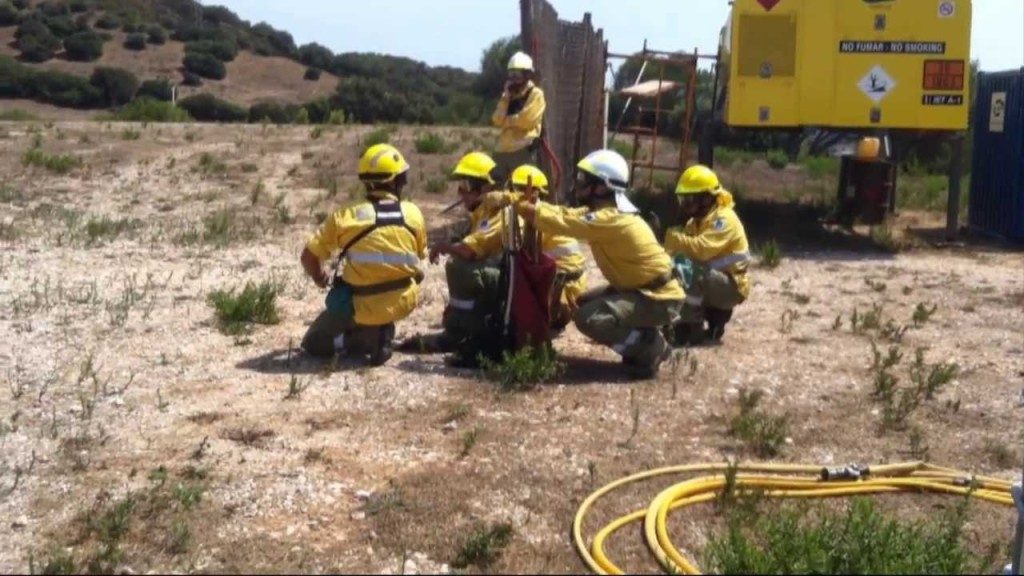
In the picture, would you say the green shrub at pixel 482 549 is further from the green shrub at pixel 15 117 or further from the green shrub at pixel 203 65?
the green shrub at pixel 203 65

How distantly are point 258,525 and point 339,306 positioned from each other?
9.49 ft

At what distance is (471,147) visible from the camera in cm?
2000

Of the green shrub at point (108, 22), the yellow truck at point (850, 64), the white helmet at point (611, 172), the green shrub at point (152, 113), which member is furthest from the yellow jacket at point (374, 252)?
the green shrub at point (108, 22)

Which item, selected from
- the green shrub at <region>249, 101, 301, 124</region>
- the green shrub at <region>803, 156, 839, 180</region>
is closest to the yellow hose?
the green shrub at <region>803, 156, 839, 180</region>

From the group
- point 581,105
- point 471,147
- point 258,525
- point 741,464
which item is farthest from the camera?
point 471,147

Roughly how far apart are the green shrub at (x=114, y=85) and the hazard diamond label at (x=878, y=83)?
24777 mm

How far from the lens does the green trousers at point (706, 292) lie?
10172 millimetres

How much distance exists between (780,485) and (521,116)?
6.93m

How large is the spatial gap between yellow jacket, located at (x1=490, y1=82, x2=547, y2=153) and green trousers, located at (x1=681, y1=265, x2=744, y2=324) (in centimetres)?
360

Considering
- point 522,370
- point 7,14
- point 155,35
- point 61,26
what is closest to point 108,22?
point 155,35

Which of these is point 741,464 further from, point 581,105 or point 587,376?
point 581,105

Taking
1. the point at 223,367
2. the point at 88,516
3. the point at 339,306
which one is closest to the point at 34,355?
the point at 223,367

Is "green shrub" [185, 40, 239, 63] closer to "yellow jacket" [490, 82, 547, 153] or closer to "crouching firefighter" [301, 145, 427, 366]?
"yellow jacket" [490, 82, 547, 153]

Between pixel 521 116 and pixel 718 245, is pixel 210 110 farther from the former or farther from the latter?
pixel 718 245
